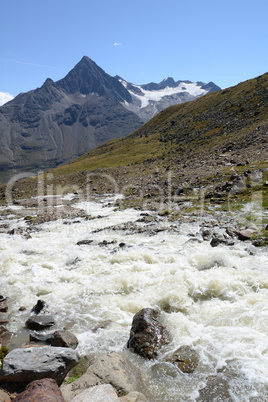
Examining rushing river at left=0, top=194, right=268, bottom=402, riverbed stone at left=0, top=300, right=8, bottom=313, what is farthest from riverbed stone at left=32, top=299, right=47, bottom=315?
riverbed stone at left=0, top=300, right=8, bottom=313

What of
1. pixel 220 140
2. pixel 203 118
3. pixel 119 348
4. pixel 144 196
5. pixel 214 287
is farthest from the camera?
pixel 203 118

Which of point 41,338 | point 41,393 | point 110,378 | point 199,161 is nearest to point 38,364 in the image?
point 41,393

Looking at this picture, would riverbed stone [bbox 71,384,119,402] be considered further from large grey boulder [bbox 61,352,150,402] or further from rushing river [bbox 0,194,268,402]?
rushing river [bbox 0,194,268,402]

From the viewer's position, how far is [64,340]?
1031 centimetres

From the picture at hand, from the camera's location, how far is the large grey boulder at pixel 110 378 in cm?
809

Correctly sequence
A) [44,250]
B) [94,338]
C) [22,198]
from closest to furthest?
[94,338] → [44,250] → [22,198]

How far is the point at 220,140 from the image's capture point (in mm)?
72188

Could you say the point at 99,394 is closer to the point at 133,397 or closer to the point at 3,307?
the point at 133,397

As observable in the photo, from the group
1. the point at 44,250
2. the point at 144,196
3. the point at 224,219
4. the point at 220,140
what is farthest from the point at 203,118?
the point at 44,250

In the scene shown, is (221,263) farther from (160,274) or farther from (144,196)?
(144,196)

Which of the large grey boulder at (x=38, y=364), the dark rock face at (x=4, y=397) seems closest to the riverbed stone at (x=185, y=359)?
the large grey boulder at (x=38, y=364)

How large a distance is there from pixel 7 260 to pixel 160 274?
1286cm

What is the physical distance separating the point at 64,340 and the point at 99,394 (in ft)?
11.4

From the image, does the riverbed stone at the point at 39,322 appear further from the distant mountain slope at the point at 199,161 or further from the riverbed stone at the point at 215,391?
the distant mountain slope at the point at 199,161
